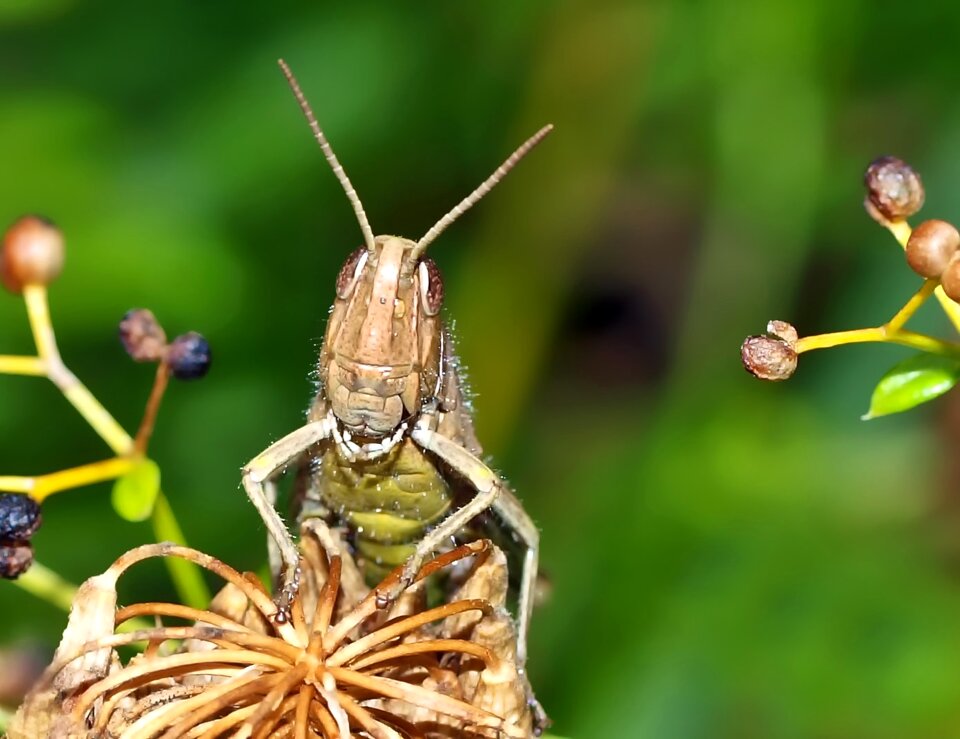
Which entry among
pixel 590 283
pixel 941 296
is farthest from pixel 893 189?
pixel 590 283

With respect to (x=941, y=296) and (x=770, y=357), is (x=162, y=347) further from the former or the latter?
(x=941, y=296)

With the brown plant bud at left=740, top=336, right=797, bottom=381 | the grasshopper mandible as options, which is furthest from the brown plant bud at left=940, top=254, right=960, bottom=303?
the grasshopper mandible

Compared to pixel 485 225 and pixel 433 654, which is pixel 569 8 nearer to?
pixel 485 225

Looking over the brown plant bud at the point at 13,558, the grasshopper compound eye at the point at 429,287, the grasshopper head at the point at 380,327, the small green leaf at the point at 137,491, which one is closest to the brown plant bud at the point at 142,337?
the small green leaf at the point at 137,491

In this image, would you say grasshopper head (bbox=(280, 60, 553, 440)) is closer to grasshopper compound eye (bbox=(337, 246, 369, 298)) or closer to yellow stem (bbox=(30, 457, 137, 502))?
grasshopper compound eye (bbox=(337, 246, 369, 298))

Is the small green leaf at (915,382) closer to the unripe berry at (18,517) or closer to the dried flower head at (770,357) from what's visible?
the dried flower head at (770,357)

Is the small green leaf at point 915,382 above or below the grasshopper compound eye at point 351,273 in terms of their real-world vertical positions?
below
